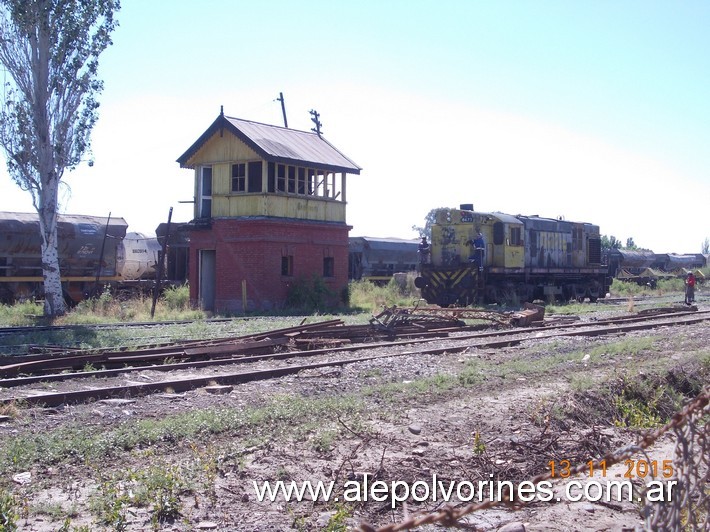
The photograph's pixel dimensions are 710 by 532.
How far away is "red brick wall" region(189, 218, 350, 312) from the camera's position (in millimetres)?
26594

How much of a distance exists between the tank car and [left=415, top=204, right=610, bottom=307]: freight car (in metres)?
12.6

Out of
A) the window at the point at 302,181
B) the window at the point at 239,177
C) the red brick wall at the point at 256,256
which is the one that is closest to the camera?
the red brick wall at the point at 256,256

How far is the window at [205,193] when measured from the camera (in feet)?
94.1

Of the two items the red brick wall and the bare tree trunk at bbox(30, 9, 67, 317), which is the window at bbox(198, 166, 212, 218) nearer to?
the red brick wall

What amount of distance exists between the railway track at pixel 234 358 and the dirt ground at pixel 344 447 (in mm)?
406

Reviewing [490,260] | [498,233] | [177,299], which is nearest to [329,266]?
[177,299]

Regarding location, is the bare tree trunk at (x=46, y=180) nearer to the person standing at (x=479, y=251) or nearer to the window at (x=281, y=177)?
the window at (x=281, y=177)

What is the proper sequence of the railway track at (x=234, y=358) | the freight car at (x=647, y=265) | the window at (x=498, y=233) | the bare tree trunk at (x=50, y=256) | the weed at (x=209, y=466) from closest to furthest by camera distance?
the weed at (x=209, y=466), the railway track at (x=234, y=358), the bare tree trunk at (x=50, y=256), the window at (x=498, y=233), the freight car at (x=647, y=265)

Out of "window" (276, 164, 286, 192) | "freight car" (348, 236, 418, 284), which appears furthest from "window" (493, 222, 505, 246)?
"freight car" (348, 236, 418, 284)

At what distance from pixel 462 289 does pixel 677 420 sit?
80.0 feet

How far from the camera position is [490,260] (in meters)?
27.9

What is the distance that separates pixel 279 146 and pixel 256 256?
443 centimetres

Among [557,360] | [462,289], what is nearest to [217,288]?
[462,289]
